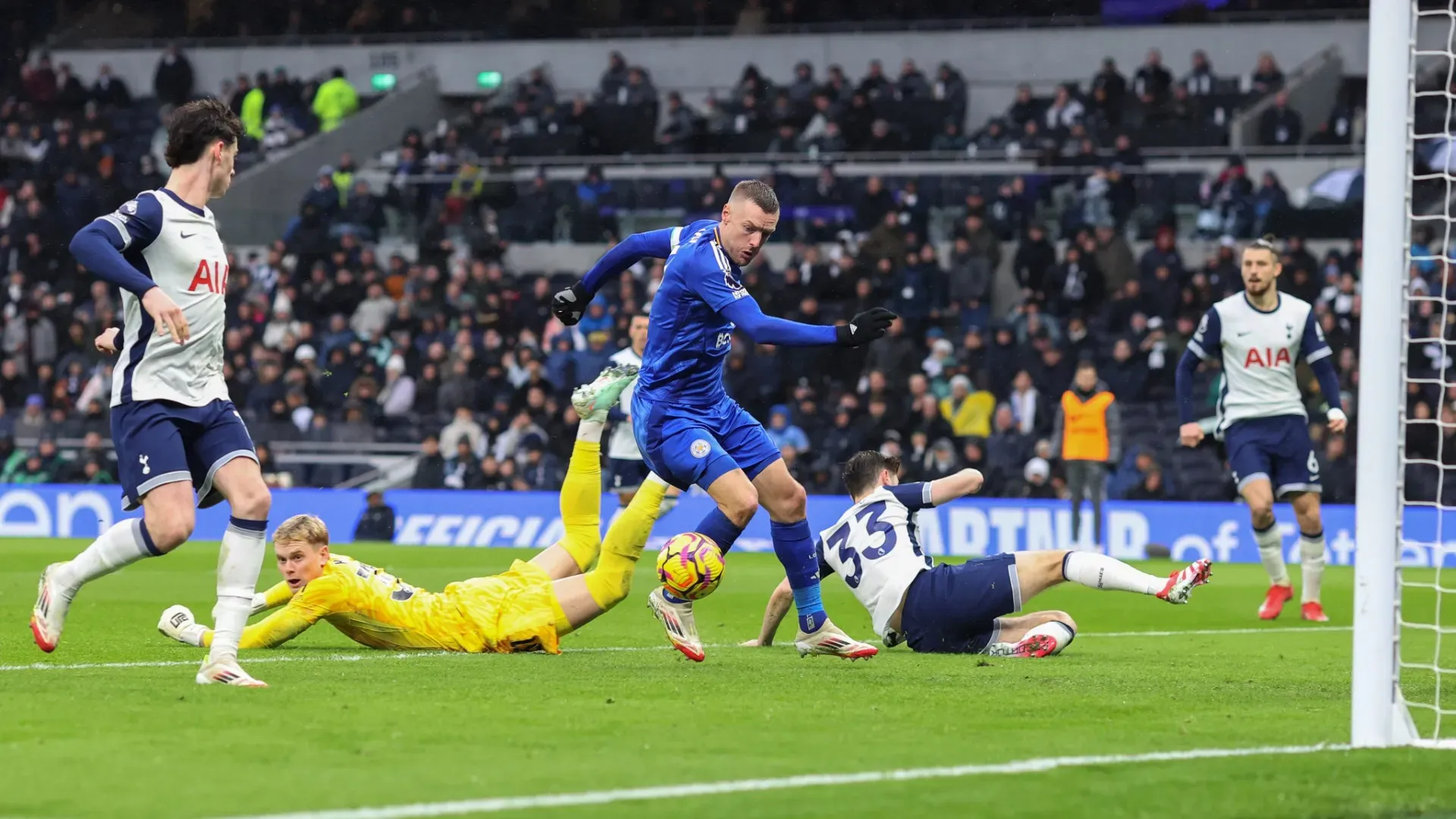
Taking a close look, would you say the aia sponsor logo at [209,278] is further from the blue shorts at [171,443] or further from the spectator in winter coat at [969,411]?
the spectator in winter coat at [969,411]

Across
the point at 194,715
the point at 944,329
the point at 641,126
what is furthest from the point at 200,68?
the point at 194,715

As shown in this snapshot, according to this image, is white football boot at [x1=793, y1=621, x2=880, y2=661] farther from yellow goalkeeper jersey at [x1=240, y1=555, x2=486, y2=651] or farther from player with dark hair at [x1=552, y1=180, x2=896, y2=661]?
yellow goalkeeper jersey at [x1=240, y1=555, x2=486, y2=651]

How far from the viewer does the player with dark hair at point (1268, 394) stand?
12.8 m

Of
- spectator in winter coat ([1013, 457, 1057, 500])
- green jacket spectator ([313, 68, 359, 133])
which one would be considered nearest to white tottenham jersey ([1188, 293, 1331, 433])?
spectator in winter coat ([1013, 457, 1057, 500])

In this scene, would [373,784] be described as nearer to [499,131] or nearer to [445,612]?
[445,612]

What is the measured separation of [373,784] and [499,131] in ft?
90.8

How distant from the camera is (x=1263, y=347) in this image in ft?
42.2

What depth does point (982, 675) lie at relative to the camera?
823 cm

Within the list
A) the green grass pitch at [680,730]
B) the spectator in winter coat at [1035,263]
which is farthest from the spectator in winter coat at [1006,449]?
the green grass pitch at [680,730]

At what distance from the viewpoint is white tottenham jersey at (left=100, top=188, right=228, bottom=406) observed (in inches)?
283

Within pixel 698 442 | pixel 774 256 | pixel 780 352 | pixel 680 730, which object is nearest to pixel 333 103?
pixel 774 256

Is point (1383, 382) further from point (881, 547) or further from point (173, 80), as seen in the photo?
point (173, 80)

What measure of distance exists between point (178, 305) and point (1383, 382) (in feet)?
14.9

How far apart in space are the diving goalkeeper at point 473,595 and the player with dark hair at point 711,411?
25cm
